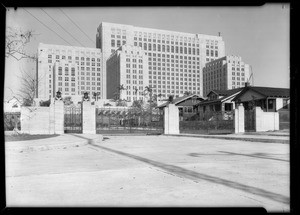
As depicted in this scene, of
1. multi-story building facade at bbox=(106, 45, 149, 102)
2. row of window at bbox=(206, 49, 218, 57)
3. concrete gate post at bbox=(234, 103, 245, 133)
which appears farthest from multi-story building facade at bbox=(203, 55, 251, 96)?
concrete gate post at bbox=(234, 103, 245, 133)

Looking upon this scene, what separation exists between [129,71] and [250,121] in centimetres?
11884

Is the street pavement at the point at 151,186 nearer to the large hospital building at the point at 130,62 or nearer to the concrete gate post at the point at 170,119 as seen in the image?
the concrete gate post at the point at 170,119

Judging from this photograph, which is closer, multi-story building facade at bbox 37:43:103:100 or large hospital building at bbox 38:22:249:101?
large hospital building at bbox 38:22:249:101

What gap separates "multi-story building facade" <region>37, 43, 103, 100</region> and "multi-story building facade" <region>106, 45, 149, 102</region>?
418 inches

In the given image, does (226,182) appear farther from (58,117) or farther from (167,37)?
(167,37)

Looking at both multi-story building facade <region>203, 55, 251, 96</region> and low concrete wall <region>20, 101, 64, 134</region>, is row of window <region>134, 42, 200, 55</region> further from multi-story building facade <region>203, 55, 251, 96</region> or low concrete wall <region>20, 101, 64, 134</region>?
low concrete wall <region>20, 101, 64, 134</region>

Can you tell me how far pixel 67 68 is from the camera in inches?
5541

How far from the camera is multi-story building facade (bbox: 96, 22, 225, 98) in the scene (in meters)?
124

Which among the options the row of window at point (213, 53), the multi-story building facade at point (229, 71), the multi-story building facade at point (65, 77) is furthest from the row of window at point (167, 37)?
the multi-story building facade at point (65, 77)

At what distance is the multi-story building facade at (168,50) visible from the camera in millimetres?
124137

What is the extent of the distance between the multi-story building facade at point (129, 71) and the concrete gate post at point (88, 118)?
109 m

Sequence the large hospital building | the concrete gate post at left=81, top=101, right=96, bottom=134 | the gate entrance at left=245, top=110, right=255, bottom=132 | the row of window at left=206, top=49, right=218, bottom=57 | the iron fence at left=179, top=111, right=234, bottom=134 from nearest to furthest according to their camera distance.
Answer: the concrete gate post at left=81, top=101, right=96, bottom=134 < the gate entrance at left=245, top=110, right=255, bottom=132 < the iron fence at left=179, top=111, right=234, bottom=134 < the large hospital building < the row of window at left=206, top=49, right=218, bottom=57
